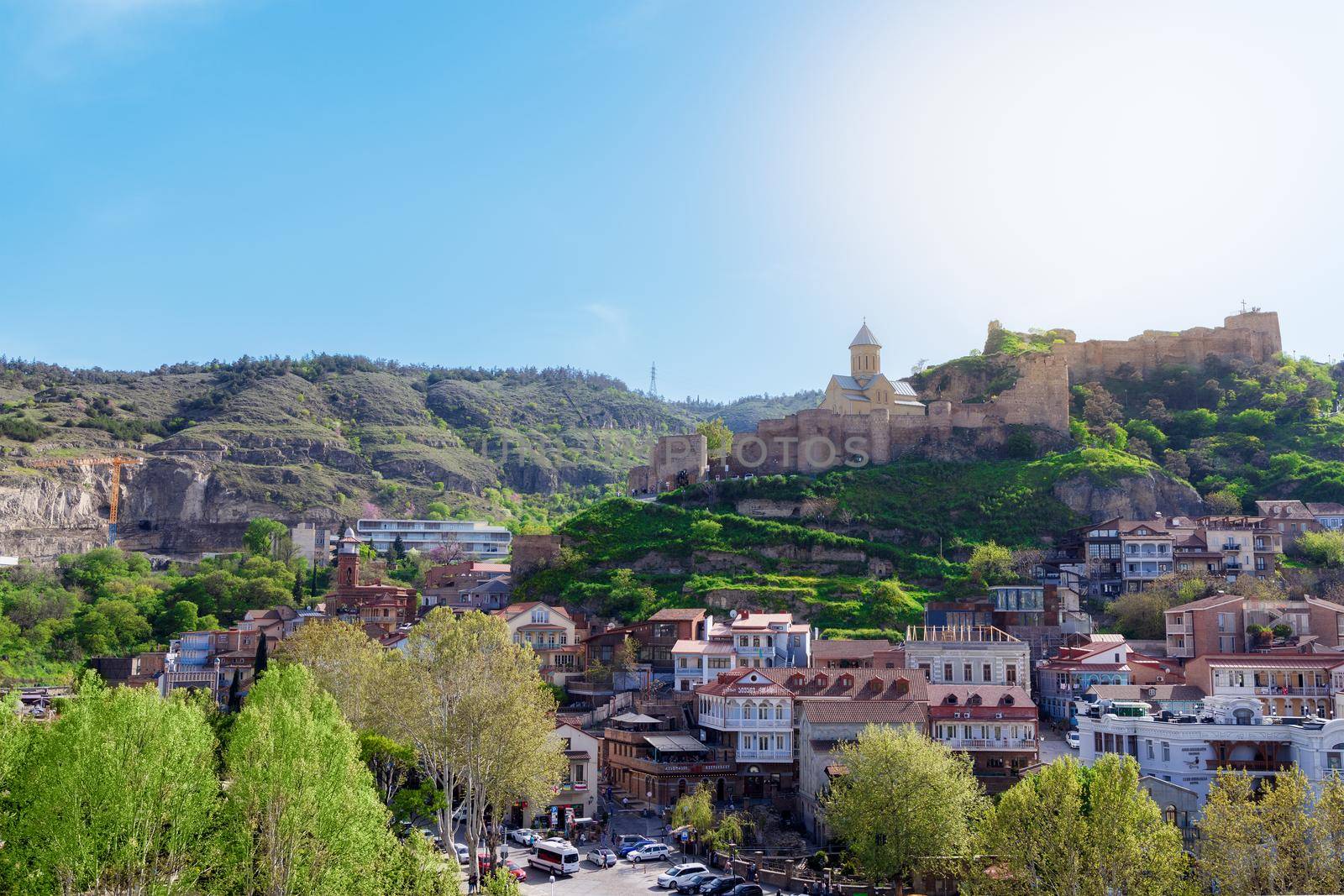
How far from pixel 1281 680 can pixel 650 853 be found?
3270cm

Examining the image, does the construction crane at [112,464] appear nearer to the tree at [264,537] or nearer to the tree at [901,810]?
the tree at [264,537]

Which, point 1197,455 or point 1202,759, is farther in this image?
point 1197,455

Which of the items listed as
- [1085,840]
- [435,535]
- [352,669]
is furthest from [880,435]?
[1085,840]

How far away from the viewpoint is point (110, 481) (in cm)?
16138

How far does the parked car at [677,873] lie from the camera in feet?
161

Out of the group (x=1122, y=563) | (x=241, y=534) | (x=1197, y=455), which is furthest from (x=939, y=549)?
(x=241, y=534)

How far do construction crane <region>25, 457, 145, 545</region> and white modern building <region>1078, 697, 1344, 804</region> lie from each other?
5179 inches

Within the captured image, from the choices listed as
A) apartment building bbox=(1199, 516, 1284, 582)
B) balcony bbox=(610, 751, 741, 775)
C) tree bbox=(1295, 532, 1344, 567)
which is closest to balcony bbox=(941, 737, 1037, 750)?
balcony bbox=(610, 751, 741, 775)

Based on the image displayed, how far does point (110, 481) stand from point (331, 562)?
43.3m

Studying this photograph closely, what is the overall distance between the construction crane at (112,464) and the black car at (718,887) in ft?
415

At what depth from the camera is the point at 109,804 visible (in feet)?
117

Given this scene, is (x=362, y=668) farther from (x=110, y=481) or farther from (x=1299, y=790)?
(x=110, y=481)

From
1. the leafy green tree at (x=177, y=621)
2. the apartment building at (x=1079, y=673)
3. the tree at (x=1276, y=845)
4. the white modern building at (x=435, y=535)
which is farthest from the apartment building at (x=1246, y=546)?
the white modern building at (x=435, y=535)

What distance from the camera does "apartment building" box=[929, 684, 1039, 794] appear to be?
203 ft
